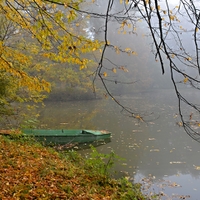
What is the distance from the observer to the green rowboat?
7926 mm

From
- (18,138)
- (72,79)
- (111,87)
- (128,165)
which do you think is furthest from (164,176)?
(111,87)

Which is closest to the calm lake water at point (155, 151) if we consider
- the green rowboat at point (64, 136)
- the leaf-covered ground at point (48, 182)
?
the green rowboat at point (64, 136)

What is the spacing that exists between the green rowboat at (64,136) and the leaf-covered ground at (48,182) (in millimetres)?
2824

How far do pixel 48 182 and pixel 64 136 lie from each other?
4651 mm

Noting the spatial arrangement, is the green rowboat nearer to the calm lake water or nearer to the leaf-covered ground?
the calm lake water

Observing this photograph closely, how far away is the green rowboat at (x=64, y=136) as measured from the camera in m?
7.93

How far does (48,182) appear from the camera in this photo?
3.57m

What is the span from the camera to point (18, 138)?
6.60m

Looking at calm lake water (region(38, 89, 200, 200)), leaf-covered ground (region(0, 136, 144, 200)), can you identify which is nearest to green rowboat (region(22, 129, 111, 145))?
calm lake water (region(38, 89, 200, 200))

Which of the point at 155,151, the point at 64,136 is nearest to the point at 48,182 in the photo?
the point at 64,136

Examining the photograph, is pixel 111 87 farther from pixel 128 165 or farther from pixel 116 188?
pixel 116 188

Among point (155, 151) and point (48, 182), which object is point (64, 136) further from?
point (48, 182)

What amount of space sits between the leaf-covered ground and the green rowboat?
282cm

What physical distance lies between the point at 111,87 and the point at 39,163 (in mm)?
24864
